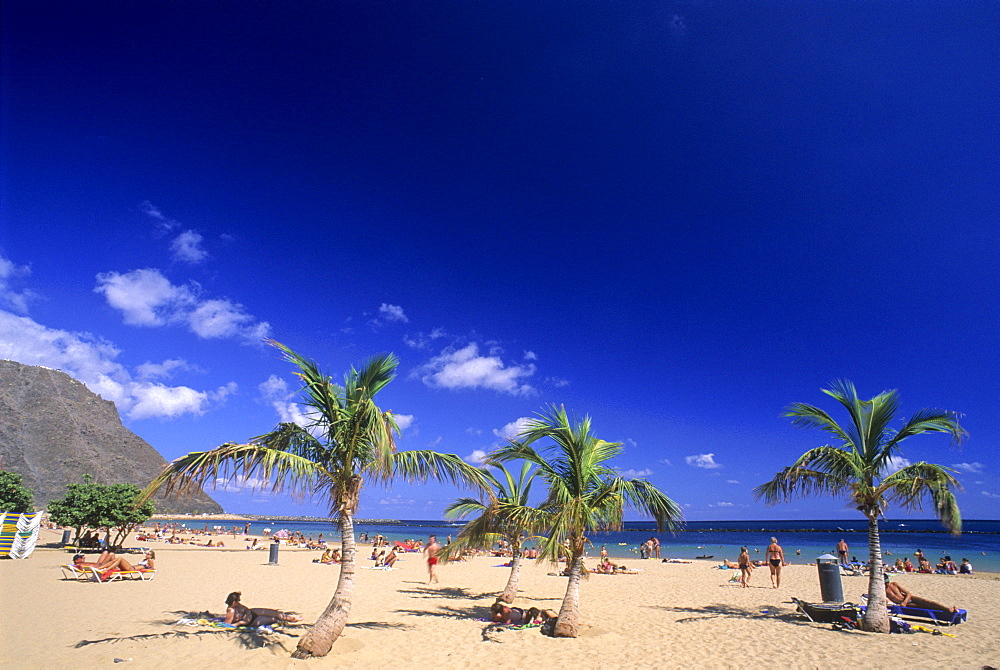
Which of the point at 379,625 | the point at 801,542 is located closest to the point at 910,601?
the point at 379,625

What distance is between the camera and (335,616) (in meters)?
7.30

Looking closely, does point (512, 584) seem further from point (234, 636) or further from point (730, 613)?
point (234, 636)

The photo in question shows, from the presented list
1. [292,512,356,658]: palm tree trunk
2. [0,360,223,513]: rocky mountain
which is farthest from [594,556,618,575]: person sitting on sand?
[0,360,223,513]: rocky mountain

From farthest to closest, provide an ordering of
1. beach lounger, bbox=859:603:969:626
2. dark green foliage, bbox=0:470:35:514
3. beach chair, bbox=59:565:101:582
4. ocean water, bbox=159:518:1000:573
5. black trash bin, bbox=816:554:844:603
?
ocean water, bbox=159:518:1000:573 → dark green foliage, bbox=0:470:35:514 → beach chair, bbox=59:565:101:582 → black trash bin, bbox=816:554:844:603 → beach lounger, bbox=859:603:969:626

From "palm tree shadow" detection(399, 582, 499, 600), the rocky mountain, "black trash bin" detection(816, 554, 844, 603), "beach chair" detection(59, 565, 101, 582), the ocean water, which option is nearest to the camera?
"black trash bin" detection(816, 554, 844, 603)

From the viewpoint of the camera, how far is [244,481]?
679 centimetres

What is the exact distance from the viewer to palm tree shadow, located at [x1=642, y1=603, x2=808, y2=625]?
1077 centimetres

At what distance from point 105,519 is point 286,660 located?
19.9 m

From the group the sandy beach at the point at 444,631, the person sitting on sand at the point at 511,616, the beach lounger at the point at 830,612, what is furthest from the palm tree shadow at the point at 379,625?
the beach lounger at the point at 830,612

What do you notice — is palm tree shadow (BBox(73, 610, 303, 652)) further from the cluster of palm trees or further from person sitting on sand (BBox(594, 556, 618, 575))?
person sitting on sand (BBox(594, 556, 618, 575))

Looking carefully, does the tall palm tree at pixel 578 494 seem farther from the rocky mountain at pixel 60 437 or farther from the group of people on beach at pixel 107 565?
the rocky mountain at pixel 60 437

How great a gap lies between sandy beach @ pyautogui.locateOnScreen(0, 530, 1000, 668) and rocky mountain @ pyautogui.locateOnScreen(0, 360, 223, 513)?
7664 centimetres

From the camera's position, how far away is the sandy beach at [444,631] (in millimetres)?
7258

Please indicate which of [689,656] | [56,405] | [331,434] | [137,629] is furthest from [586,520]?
[56,405]
